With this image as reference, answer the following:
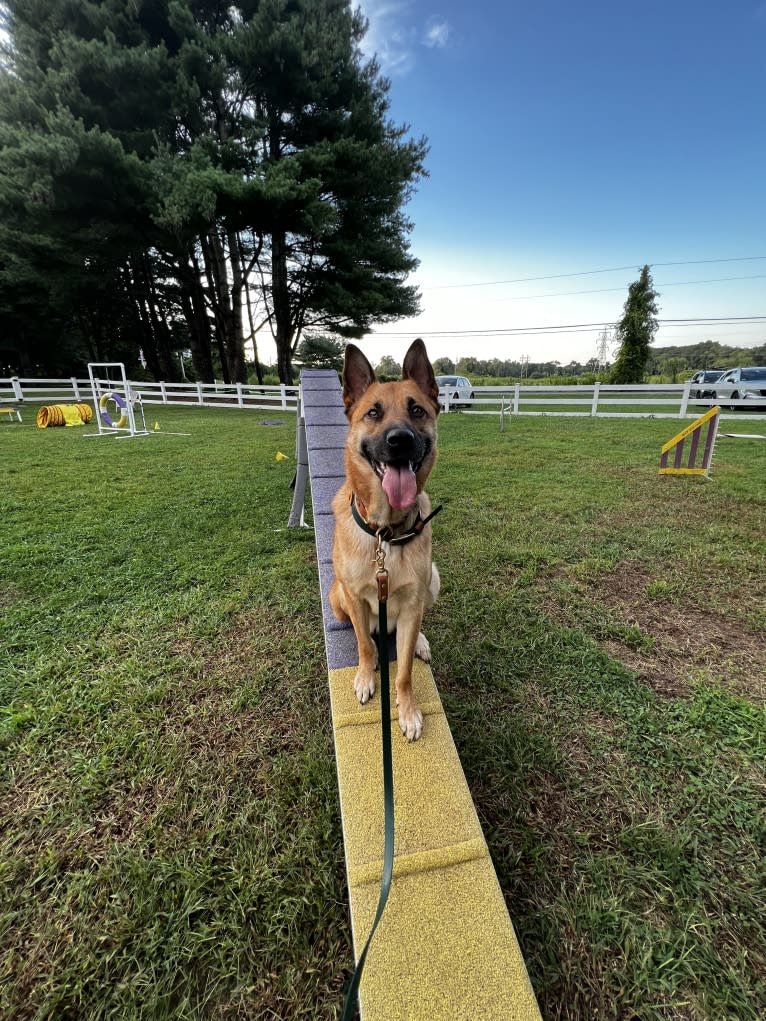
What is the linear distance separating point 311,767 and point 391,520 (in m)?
1.23

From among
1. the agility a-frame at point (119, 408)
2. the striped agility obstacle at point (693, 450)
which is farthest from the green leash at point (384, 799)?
the agility a-frame at point (119, 408)

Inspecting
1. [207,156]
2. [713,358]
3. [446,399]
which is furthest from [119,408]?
[713,358]

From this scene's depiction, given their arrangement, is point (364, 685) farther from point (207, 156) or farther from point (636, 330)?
point (636, 330)

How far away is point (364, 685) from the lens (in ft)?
7.15

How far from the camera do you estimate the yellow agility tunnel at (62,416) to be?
13125 mm

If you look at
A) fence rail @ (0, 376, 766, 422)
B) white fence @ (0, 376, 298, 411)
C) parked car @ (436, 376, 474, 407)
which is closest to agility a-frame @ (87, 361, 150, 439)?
fence rail @ (0, 376, 766, 422)

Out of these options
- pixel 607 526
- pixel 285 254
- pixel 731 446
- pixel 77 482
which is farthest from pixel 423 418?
pixel 285 254

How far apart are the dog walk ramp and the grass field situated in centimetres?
20

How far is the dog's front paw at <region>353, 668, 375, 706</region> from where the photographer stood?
7.07ft

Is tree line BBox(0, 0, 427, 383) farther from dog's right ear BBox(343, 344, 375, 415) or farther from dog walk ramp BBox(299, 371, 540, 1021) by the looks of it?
dog walk ramp BBox(299, 371, 540, 1021)

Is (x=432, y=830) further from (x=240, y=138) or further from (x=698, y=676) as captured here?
(x=240, y=138)

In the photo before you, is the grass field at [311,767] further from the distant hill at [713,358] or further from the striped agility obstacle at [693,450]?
the distant hill at [713,358]

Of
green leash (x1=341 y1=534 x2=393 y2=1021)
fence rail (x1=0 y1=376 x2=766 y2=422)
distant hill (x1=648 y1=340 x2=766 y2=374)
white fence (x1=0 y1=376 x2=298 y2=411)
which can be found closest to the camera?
green leash (x1=341 y1=534 x2=393 y2=1021)

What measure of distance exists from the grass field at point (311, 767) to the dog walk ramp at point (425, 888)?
7.8 inches
